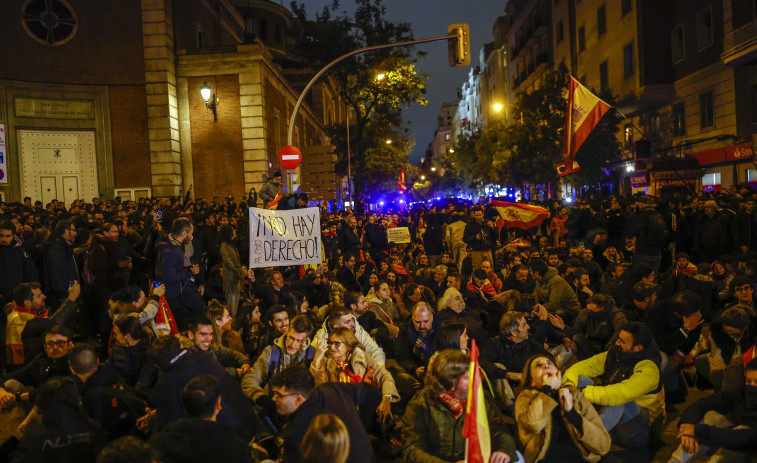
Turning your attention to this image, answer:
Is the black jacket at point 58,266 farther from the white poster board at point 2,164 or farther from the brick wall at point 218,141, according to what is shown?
the brick wall at point 218,141

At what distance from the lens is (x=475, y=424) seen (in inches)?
147

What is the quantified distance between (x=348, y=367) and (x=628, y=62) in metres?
30.2

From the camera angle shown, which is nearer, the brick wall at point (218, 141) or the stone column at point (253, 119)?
the stone column at point (253, 119)

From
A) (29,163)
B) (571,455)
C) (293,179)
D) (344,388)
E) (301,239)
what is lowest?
(571,455)

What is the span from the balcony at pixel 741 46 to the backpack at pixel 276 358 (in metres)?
21.1

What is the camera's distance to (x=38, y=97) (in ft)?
73.8

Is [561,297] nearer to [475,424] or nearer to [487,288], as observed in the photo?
[487,288]

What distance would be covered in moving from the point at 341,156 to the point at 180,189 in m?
26.5

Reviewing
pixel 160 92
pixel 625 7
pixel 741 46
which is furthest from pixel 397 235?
pixel 625 7

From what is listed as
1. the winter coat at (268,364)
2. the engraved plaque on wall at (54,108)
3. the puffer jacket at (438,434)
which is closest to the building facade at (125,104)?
the engraved plaque on wall at (54,108)

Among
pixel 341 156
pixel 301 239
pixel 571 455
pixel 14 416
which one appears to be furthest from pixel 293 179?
pixel 341 156

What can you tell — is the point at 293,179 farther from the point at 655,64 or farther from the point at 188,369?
the point at 655,64

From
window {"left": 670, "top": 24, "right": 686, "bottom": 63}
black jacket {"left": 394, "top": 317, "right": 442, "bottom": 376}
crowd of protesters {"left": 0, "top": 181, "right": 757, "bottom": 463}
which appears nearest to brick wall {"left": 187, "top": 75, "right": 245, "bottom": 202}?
crowd of protesters {"left": 0, "top": 181, "right": 757, "bottom": 463}

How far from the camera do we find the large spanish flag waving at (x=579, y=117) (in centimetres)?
1614
